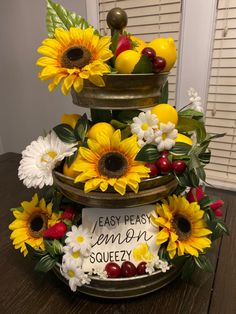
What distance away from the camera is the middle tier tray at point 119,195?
418mm

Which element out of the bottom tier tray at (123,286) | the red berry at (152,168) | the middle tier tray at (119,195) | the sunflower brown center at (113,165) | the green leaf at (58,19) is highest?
the green leaf at (58,19)

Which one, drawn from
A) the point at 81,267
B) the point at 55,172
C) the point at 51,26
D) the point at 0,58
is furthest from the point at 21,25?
the point at 81,267

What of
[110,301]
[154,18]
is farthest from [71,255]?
[154,18]

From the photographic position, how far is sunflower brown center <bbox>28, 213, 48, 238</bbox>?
0.50 meters

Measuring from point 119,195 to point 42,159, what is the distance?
164mm

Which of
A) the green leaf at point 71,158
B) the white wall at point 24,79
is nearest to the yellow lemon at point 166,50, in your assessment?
the green leaf at point 71,158

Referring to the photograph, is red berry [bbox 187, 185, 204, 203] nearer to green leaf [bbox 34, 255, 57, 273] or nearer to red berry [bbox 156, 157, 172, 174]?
red berry [bbox 156, 157, 172, 174]

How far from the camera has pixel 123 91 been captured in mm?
427

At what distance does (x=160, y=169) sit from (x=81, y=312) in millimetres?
273

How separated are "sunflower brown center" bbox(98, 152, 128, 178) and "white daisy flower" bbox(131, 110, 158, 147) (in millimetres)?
43

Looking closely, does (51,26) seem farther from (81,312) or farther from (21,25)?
(21,25)

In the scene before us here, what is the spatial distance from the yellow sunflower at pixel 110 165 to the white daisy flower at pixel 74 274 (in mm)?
131

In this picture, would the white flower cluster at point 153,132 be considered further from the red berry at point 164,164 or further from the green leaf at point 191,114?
the green leaf at point 191,114

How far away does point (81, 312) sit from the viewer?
0.44 m
